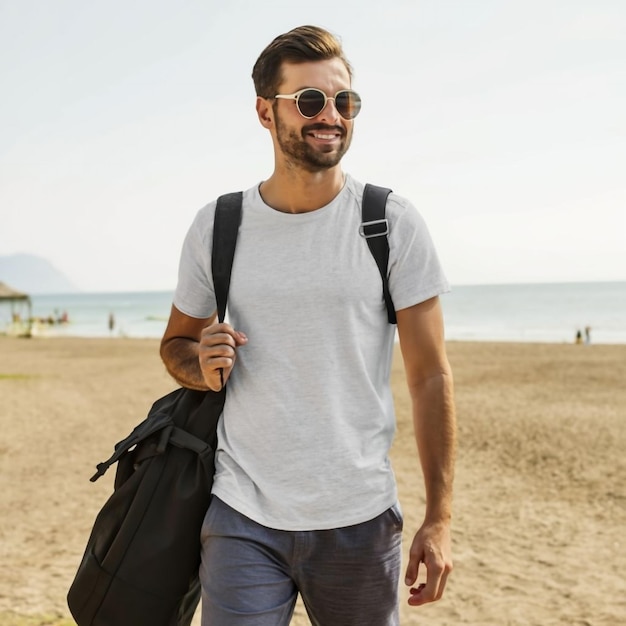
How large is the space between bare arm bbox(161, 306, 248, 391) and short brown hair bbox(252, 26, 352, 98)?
0.74 metres

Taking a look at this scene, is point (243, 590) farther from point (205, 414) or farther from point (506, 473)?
point (506, 473)

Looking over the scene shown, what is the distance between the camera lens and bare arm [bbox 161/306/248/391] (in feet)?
7.20

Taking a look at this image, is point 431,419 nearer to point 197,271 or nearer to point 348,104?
point 197,271

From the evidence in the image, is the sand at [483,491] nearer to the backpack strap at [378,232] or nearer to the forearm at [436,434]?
the forearm at [436,434]

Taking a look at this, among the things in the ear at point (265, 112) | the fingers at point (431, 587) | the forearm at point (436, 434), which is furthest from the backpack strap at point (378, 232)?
the fingers at point (431, 587)

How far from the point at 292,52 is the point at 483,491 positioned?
754cm

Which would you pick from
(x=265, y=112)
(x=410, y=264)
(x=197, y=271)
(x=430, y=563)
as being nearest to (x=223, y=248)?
(x=197, y=271)

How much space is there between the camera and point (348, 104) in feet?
7.68

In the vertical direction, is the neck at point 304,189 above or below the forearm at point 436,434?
above

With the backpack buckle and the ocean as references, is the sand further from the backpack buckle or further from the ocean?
the ocean

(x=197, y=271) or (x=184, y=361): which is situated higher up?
(x=197, y=271)

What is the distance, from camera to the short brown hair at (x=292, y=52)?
233 cm

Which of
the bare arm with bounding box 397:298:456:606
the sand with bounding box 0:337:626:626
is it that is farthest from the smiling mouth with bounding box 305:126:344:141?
the sand with bounding box 0:337:626:626

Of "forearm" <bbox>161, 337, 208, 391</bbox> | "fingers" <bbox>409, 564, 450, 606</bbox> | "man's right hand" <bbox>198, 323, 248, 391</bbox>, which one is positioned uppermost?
"man's right hand" <bbox>198, 323, 248, 391</bbox>
